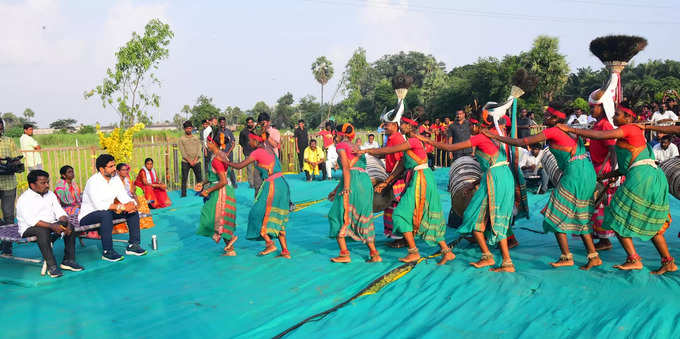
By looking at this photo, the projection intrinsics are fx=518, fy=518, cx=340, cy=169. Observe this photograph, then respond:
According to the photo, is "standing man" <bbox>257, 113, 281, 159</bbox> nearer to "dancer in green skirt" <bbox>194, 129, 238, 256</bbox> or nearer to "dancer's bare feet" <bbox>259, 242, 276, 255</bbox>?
"dancer in green skirt" <bbox>194, 129, 238, 256</bbox>

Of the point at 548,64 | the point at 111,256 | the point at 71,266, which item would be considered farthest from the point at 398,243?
the point at 548,64

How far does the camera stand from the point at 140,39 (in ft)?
46.4

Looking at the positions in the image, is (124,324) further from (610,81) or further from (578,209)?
(610,81)

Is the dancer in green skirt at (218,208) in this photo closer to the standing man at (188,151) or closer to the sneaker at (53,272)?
the sneaker at (53,272)

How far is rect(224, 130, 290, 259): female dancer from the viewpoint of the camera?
6.32 meters

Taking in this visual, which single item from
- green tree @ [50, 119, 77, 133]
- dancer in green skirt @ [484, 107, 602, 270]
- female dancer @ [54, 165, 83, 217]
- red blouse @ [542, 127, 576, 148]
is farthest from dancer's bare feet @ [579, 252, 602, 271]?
green tree @ [50, 119, 77, 133]

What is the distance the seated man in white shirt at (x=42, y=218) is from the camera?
5691 mm

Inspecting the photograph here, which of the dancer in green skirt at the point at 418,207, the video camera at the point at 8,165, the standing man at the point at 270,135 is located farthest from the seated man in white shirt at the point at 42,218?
the dancer in green skirt at the point at 418,207

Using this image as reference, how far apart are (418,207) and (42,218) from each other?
420 cm

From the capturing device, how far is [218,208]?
654cm

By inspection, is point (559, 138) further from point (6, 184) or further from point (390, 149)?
point (6, 184)

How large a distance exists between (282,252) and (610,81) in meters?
4.31

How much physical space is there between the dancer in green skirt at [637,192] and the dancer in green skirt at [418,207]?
156cm

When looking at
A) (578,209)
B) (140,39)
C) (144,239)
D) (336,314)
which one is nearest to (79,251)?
(144,239)
